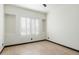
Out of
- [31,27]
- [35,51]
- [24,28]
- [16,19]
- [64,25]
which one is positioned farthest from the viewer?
[31,27]

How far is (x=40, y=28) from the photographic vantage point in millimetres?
3525

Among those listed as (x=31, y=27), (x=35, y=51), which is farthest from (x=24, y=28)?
(x=35, y=51)

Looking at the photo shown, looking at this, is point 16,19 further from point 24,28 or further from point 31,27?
point 31,27

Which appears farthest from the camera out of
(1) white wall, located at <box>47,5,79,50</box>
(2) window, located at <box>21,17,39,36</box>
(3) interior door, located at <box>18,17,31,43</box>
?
(2) window, located at <box>21,17,39,36</box>

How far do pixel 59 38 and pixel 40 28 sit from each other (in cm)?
126

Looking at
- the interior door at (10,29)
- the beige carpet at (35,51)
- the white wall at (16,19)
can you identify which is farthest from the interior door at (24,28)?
the beige carpet at (35,51)

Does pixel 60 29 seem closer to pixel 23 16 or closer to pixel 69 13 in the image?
pixel 69 13

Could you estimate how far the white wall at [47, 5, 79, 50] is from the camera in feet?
8.57

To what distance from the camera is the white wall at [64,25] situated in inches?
103

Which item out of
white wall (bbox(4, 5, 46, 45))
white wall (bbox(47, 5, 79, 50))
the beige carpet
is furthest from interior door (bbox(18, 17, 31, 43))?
white wall (bbox(47, 5, 79, 50))

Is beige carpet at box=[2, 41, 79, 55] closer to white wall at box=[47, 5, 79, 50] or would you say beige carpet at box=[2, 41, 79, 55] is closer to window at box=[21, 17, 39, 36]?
white wall at box=[47, 5, 79, 50]

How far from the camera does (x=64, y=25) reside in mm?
3139
